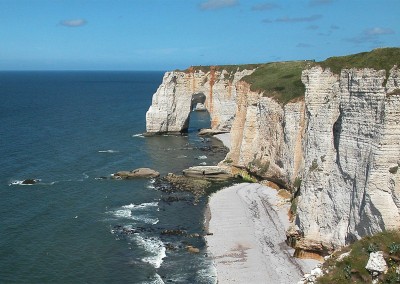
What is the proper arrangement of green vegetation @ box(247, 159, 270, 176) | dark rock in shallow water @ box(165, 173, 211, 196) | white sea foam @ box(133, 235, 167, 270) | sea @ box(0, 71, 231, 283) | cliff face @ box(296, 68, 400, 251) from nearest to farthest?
cliff face @ box(296, 68, 400, 251) < sea @ box(0, 71, 231, 283) < white sea foam @ box(133, 235, 167, 270) < dark rock in shallow water @ box(165, 173, 211, 196) < green vegetation @ box(247, 159, 270, 176)

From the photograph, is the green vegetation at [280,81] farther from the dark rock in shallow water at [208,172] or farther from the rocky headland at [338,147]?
the dark rock in shallow water at [208,172]

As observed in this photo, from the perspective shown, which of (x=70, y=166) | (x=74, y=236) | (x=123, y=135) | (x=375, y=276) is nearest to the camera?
(x=375, y=276)

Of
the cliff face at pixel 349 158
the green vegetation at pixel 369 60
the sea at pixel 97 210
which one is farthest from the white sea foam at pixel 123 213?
the green vegetation at pixel 369 60

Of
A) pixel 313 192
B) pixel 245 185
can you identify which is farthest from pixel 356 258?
pixel 245 185

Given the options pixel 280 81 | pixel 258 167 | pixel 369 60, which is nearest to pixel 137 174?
pixel 258 167

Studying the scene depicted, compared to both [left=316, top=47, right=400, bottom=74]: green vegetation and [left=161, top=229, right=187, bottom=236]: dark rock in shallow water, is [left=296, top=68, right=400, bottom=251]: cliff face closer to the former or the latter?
[left=316, top=47, right=400, bottom=74]: green vegetation

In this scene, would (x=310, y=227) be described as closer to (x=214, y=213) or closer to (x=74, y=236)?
(x=214, y=213)

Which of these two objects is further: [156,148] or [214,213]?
[156,148]

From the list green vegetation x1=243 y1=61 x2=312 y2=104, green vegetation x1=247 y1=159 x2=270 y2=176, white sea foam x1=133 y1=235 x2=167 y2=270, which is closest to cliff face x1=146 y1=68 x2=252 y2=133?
green vegetation x1=243 y1=61 x2=312 y2=104
